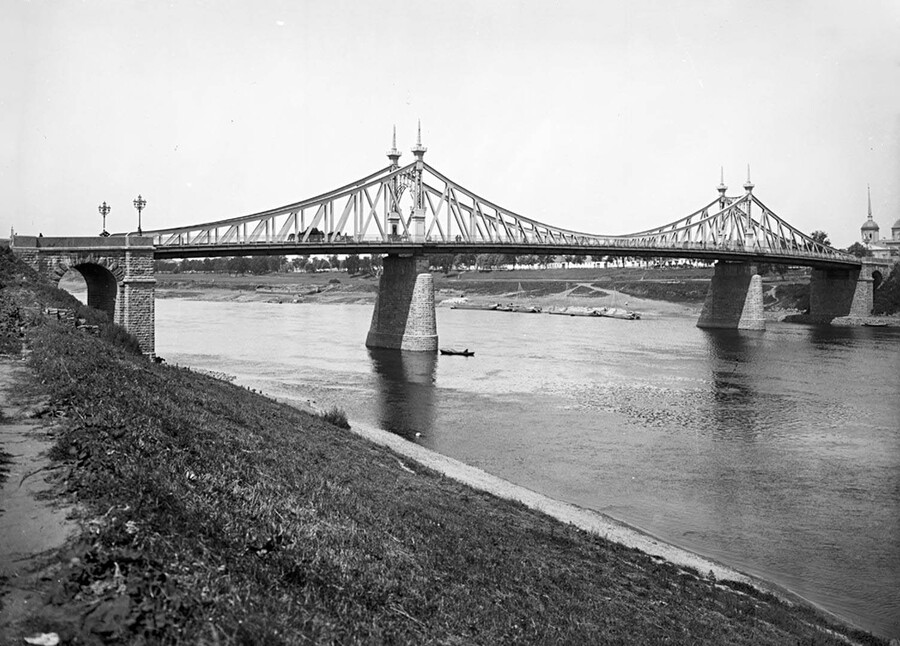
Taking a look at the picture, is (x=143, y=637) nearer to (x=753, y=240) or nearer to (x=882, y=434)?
(x=882, y=434)

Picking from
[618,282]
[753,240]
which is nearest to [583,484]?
[753,240]

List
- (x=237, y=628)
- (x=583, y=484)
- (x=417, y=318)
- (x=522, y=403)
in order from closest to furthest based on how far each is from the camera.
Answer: (x=237, y=628) → (x=583, y=484) → (x=522, y=403) → (x=417, y=318)

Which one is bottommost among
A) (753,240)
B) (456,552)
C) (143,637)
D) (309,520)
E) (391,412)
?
(391,412)

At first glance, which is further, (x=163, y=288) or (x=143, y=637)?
(x=163, y=288)

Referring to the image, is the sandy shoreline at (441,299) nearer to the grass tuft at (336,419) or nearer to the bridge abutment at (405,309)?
the bridge abutment at (405,309)

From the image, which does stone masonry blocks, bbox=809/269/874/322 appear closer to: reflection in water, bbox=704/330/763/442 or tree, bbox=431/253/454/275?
reflection in water, bbox=704/330/763/442

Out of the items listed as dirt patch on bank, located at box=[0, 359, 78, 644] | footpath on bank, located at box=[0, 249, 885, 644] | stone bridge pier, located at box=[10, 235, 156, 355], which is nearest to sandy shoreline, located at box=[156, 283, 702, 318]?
stone bridge pier, located at box=[10, 235, 156, 355]
